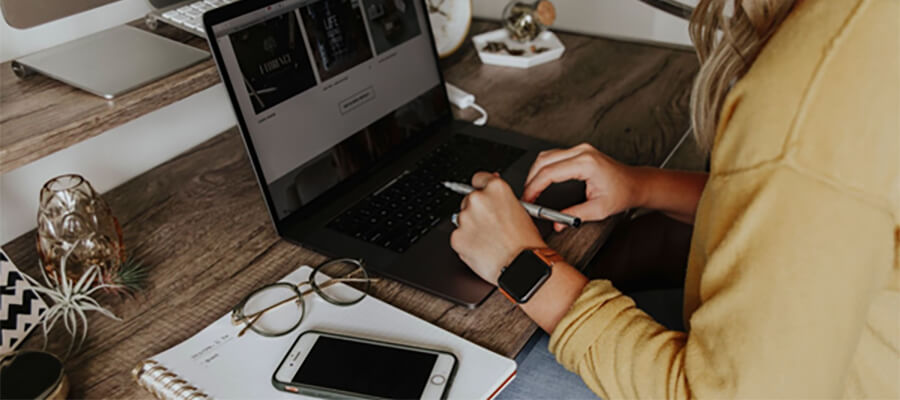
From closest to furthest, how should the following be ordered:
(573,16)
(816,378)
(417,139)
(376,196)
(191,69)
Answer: (816,378) → (191,69) → (376,196) → (417,139) → (573,16)

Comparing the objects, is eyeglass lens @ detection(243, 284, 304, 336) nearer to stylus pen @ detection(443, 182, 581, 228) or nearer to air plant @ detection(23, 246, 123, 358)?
air plant @ detection(23, 246, 123, 358)

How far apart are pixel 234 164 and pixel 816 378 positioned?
956mm

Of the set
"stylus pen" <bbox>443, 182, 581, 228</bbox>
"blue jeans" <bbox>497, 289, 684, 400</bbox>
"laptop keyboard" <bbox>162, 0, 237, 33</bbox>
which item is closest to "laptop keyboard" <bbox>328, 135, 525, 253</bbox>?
"stylus pen" <bbox>443, 182, 581, 228</bbox>

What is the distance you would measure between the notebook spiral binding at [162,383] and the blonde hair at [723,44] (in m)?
0.66

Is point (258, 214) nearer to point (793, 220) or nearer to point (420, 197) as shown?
point (420, 197)

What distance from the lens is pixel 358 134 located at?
3.54 feet

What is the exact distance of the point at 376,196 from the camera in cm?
102

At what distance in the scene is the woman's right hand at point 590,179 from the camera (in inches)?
37.7

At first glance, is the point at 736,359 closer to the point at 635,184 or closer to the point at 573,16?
the point at 635,184

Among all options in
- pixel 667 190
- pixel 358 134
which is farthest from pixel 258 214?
pixel 667 190

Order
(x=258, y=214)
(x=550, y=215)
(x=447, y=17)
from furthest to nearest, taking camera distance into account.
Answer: (x=447, y=17)
(x=258, y=214)
(x=550, y=215)

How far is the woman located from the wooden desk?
0.73ft

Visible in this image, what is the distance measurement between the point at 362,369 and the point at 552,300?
0.78 feet

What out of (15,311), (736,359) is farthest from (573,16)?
(15,311)
